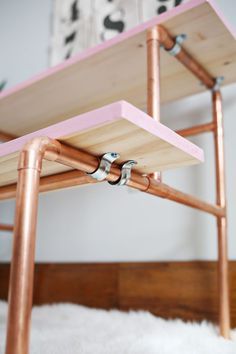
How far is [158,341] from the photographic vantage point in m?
A: 0.71

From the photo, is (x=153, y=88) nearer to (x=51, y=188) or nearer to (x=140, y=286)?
(x=51, y=188)

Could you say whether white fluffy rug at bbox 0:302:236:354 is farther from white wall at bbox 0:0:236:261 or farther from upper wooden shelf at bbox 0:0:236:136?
upper wooden shelf at bbox 0:0:236:136

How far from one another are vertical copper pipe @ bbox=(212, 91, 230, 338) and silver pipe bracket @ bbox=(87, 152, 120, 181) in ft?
1.42

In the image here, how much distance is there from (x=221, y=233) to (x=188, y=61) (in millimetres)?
389

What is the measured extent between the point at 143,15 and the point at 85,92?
17.4 inches

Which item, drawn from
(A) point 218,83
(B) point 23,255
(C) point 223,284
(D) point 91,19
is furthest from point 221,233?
(D) point 91,19

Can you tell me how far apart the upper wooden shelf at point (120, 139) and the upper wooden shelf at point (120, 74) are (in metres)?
0.28

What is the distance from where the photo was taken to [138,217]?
1158mm

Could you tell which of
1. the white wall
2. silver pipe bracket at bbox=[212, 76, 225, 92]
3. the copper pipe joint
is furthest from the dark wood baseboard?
the copper pipe joint

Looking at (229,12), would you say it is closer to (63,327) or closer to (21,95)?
(21,95)

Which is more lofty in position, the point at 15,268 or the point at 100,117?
the point at 100,117

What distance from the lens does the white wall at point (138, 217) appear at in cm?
102

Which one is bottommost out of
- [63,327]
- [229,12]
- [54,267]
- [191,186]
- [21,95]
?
[63,327]

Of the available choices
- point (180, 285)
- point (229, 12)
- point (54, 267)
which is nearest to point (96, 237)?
point (54, 267)
